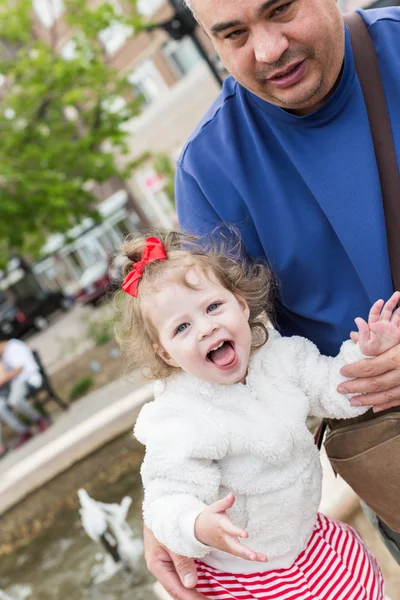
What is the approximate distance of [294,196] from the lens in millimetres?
1847

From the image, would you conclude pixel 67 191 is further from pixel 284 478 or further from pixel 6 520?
pixel 284 478

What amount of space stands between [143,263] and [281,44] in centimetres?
75

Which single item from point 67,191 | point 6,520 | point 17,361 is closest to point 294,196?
point 6,520

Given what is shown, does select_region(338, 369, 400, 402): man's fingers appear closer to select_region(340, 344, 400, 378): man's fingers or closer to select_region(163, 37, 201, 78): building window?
select_region(340, 344, 400, 378): man's fingers

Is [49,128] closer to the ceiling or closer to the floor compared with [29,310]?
closer to the ceiling

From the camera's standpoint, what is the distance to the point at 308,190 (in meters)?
1.83

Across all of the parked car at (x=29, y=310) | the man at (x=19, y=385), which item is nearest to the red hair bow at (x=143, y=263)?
the man at (x=19, y=385)

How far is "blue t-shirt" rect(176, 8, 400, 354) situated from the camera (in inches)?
68.7

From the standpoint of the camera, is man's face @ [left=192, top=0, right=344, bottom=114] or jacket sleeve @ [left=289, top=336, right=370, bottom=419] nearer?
man's face @ [left=192, top=0, right=344, bottom=114]

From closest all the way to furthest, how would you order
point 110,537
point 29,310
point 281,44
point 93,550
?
1. point 281,44
2. point 110,537
3. point 93,550
4. point 29,310

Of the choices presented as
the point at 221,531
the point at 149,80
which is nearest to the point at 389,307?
the point at 221,531

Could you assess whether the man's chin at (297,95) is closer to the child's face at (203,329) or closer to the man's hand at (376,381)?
the child's face at (203,329)

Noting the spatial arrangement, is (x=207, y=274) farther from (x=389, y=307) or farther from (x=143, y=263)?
(x=389, y=307)

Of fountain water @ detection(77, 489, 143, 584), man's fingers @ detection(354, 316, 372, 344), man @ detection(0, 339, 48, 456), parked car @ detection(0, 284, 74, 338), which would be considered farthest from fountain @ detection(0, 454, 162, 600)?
parked car @ detection(0, 284, 74, 338)
